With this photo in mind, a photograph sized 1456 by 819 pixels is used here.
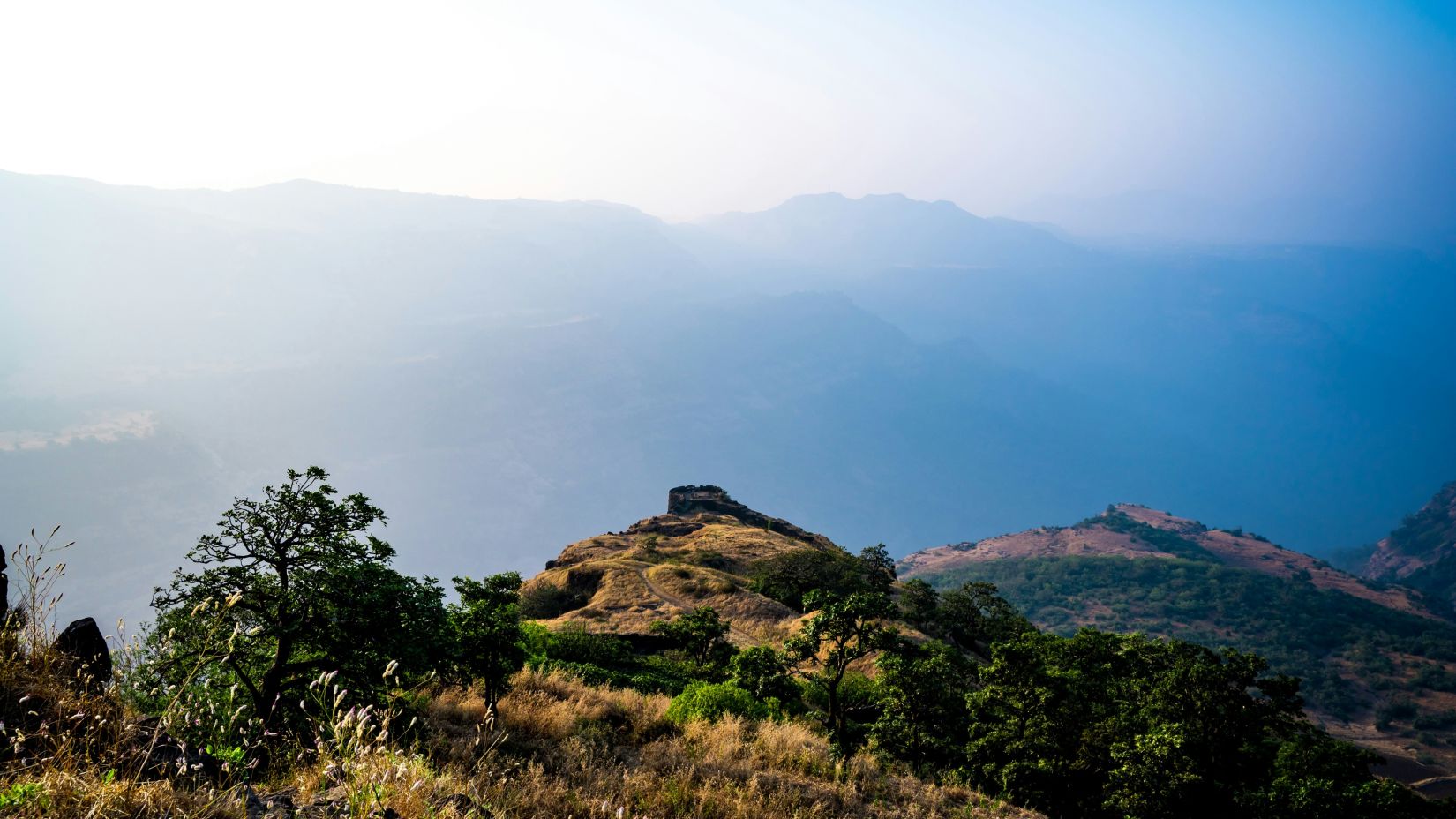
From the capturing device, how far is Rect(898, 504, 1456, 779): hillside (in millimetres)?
96312

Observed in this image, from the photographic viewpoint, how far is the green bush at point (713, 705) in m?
13.5

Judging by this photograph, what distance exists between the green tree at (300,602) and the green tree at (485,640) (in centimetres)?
113

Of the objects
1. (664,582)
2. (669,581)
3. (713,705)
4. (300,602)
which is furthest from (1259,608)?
(300,602)

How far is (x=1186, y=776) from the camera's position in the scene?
12.8m

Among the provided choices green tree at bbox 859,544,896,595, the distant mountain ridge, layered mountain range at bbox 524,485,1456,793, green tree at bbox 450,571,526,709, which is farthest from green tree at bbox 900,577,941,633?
the distant mountain ridge

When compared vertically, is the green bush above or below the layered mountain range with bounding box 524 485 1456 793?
above

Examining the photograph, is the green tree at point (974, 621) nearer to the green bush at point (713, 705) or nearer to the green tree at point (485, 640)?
the green bush at point (713, 705)

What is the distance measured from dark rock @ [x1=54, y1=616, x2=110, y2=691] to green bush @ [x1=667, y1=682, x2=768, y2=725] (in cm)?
881

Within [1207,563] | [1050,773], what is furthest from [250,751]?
[1207,563]

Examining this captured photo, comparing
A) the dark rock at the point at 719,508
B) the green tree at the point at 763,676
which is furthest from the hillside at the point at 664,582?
the green tree at the point at 763,676

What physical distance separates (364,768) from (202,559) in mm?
7843

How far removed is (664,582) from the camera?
4947cm

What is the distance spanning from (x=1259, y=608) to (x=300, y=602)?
175664 mm

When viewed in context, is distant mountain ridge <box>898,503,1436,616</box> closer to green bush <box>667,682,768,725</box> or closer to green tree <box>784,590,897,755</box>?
green tree <box>784,590,897,755</box>
